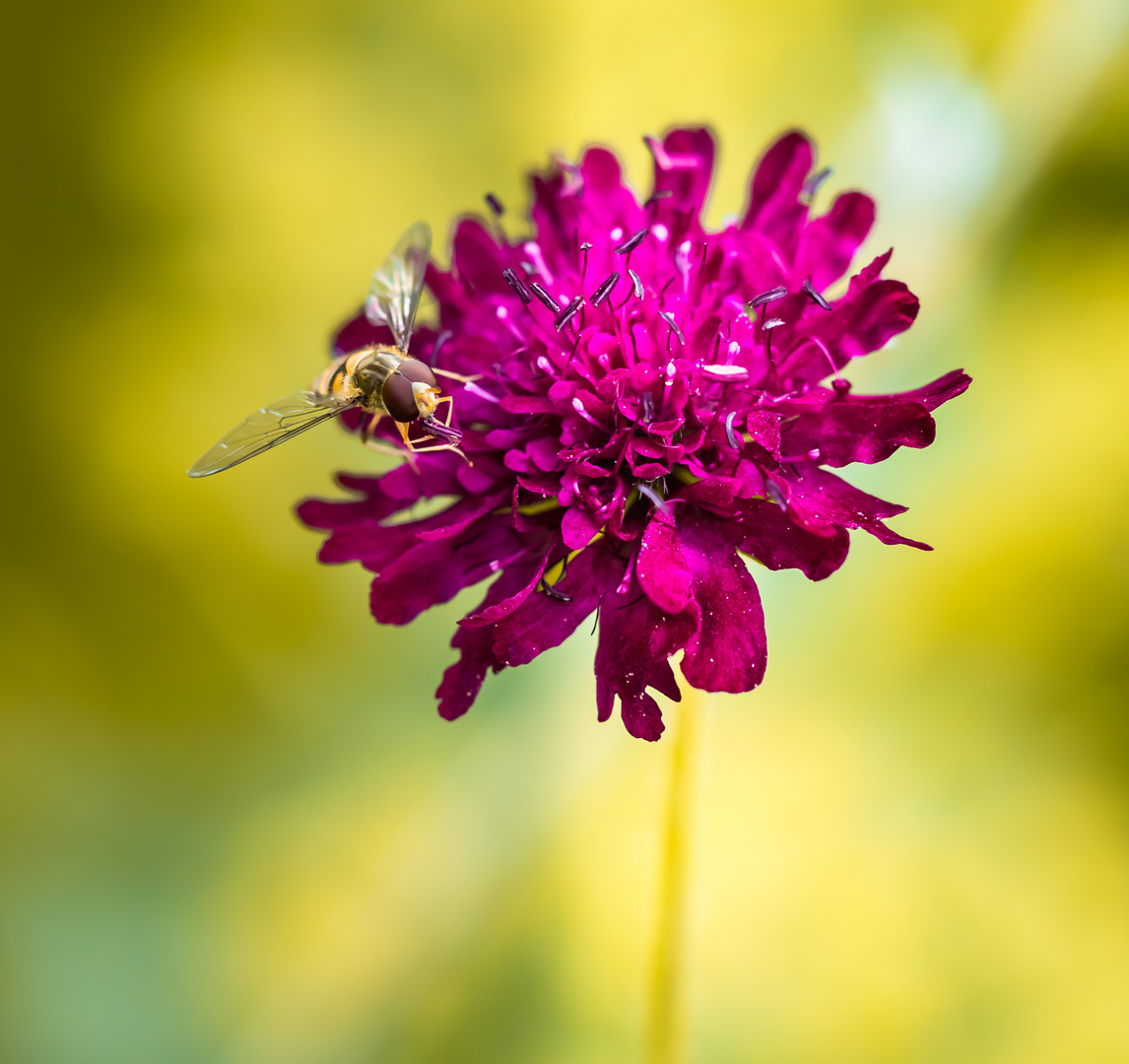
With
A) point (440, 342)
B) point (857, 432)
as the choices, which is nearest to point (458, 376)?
point (440, 342)

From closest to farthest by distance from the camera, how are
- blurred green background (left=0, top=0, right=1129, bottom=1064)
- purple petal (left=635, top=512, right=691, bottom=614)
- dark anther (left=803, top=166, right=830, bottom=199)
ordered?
purple petal (left=635, top=512, right=691, bottom=614)
dark anther (left=803, top=166, right=830, bottom=199)
blurred green background (left=0, top=0, right=1129, bottom=1064)

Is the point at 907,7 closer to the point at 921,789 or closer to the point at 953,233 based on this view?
the point at 953,233

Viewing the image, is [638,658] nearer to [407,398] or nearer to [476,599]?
[407,398]

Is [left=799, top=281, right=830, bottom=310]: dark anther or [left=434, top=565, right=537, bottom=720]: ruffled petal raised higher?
[left=799, top=281, right=830, bottom=310]: dark anther

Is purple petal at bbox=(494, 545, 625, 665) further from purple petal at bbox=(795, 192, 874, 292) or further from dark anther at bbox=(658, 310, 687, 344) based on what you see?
purple petal at bbox=(795, 192, 874, 292)

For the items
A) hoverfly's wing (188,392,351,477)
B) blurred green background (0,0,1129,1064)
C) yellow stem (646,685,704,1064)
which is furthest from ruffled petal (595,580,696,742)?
blurred green background (0,0,1129,1064)

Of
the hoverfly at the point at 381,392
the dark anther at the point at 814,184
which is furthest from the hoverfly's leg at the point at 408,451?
the dark anther at the point at 814,184
